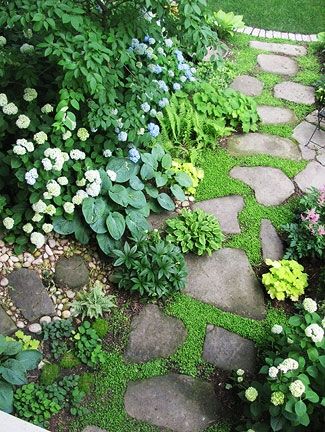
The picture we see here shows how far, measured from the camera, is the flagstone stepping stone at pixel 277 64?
5953 mm

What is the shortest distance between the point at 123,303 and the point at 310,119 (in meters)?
2.95

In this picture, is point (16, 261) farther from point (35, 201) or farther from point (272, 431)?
point (272, 431)

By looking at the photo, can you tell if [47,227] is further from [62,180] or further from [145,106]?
[145,106]

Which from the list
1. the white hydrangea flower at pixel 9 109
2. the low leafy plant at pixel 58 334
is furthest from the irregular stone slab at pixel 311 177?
the white hydrangea flower at pixel 9 109

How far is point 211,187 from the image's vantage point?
4.52 m

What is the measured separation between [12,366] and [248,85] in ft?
13.1

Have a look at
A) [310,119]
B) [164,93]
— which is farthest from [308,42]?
[164,93]

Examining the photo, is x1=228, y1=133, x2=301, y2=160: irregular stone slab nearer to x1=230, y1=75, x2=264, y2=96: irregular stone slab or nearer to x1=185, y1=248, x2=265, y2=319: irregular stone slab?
x1=230, y1=75, x2=264, y2=96: irregular stone slab

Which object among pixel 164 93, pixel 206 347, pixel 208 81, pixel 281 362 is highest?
pixel 164 93

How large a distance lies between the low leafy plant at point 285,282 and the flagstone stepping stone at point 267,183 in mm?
833

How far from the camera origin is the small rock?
133 inches

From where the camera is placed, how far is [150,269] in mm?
3586

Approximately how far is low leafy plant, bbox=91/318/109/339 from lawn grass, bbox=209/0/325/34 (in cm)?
487

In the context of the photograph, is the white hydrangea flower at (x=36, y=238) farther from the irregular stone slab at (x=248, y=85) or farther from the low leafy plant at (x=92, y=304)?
the irregular stone slab at (x=248, y=85)
